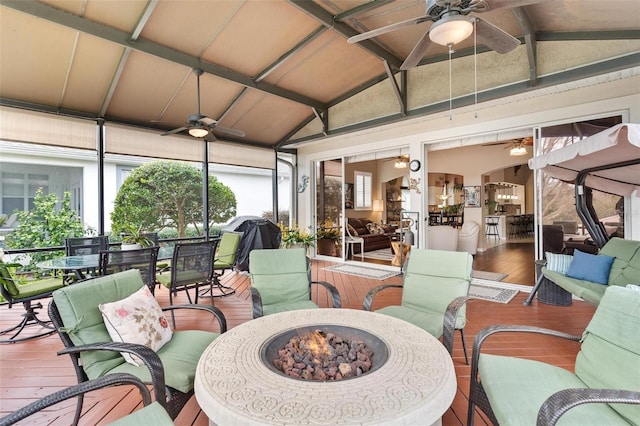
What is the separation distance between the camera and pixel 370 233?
29.7ft

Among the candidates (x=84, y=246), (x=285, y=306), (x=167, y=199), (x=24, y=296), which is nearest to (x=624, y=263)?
(x=285, y=306)

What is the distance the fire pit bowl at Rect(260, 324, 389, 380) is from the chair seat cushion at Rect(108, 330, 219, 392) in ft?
1.42

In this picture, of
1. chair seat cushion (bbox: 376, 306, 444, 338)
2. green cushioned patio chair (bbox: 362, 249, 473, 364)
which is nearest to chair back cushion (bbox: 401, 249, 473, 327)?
green cushioned patio chair (bbox: 362, 249, 473, 364)

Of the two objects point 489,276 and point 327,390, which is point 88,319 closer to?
point 327,390

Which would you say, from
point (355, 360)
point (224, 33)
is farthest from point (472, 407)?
point (224, 33)

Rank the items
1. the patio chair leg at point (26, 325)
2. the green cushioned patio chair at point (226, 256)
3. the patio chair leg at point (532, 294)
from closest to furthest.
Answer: the patio chair leg at point (26, 325)
the patio chair leg at point (532, 294)
the green cushioned patio chair at point (226, 256)

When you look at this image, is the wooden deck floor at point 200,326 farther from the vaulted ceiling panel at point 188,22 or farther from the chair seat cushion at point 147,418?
the vaulted ceiling panel at point 188,22

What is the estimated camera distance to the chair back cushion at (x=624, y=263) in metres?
2.91

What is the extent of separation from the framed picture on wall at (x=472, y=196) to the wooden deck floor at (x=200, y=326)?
4.15 m

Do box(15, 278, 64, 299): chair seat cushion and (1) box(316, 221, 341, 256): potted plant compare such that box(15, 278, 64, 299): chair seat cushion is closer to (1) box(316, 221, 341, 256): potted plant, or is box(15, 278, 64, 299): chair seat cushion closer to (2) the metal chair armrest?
(2) the metal chair armrest

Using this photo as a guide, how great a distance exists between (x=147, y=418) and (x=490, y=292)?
459 centimetres

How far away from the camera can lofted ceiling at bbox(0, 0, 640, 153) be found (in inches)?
135

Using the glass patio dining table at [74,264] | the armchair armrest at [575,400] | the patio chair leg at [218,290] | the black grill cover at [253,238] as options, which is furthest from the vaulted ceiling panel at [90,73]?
the armchair armrest at [575,400]

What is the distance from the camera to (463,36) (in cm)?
235
